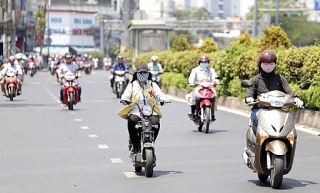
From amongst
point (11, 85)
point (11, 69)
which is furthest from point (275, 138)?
point (11, 69)

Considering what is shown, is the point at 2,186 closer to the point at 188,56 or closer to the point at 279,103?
the point at 279,103

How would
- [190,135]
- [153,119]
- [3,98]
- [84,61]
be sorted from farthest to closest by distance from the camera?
[84,61], [3,98], [190,135], [153,119]

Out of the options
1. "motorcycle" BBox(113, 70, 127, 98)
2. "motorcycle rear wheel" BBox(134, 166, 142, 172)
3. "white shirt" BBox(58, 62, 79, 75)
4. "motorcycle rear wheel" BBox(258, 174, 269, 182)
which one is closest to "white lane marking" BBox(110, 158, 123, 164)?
"motorcycle rear wheel" BBox(134, 166, 142, 172)

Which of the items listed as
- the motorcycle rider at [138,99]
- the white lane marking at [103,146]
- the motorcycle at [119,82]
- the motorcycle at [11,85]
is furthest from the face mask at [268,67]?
the motorcycle at [119,82]

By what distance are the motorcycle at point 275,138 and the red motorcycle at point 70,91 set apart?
1622 cm

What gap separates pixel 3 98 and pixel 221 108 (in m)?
9.98

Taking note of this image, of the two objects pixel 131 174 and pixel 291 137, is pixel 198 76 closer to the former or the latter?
pixel 131 174

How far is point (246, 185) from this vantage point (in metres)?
11.2

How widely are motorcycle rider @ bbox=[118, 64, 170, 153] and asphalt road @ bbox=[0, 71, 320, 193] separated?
0.56 metres

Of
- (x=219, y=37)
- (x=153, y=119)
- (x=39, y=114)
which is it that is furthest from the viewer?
(x=219, y=37)

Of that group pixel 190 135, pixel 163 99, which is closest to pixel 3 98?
pixel 190 135

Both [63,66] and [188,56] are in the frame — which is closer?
[63,66]

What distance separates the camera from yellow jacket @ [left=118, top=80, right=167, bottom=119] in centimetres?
1245

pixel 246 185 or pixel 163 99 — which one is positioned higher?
pixel 163 99
